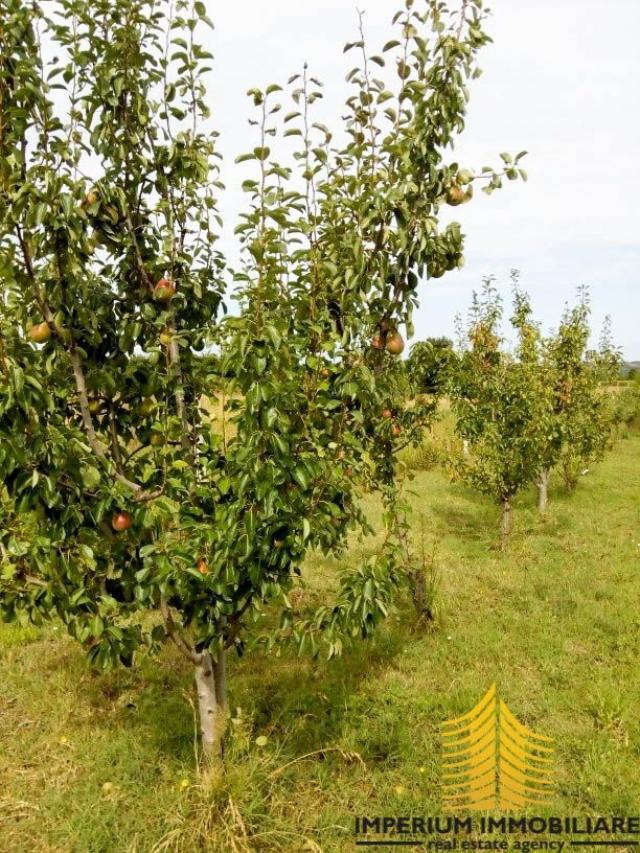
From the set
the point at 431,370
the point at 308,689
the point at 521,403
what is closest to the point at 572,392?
the point at 521,403

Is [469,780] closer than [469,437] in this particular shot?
Yes

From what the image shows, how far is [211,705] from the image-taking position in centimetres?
330

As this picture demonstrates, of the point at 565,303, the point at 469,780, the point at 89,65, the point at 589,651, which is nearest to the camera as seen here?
the point at 89,65

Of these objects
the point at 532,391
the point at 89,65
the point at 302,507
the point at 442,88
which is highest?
the point at 89,65

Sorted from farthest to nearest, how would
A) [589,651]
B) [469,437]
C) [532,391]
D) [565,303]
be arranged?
[565,303], [469,437], [532,391], [589,651]

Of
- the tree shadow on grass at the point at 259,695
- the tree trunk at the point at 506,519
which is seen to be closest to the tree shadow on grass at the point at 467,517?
the tree trunk at the point at 506,519

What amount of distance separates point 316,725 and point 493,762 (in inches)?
45.3

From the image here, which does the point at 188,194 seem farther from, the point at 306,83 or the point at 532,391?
the point at 532,391

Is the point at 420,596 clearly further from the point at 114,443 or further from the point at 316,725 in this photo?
the point at 114,443

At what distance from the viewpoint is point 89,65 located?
2764 millimetres

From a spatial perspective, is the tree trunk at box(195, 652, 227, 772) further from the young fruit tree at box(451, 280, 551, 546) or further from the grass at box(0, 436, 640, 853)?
the young fruit tree at box(451, 280, 551, 546)

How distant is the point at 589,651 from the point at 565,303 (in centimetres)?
604

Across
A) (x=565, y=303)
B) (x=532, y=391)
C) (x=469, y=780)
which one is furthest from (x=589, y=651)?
(x=565, y=303)

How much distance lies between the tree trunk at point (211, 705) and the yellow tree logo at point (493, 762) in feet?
4.36
